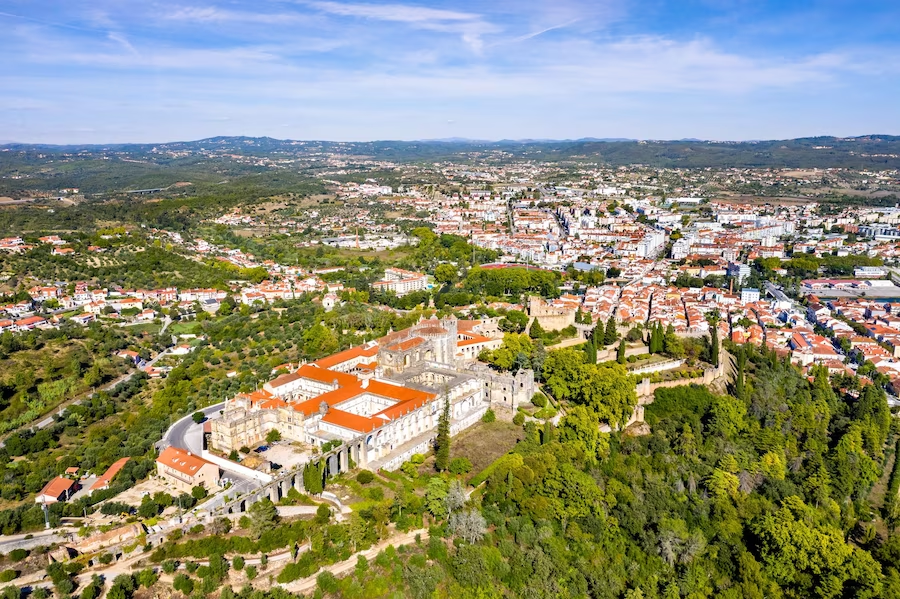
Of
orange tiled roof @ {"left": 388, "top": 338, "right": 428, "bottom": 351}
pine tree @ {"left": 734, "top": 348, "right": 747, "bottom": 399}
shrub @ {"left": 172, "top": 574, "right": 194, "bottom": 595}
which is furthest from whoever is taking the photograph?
pine tree @ {"left": 734, "top": 348, "right": 747, "bottom": 399}

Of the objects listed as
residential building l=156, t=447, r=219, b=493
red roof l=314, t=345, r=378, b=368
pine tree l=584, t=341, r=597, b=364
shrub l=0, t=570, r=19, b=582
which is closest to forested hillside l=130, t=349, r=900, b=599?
residential building l=156, t=447, r=219, b=493

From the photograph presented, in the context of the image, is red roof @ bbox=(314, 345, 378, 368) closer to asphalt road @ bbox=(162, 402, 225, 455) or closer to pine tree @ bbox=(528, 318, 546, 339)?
asphalt road @ bbox=(162, 402, 225, 455)

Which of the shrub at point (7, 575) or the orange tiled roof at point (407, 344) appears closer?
the shrub at point (7, 575)

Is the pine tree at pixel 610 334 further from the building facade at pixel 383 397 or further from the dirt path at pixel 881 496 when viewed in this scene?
the dirt path at pixel 881 496

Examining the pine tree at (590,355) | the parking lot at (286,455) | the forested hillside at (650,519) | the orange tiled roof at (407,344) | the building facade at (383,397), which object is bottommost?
the forested hillside at (650,519)

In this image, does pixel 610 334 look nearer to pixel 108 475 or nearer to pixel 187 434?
pixel 187 434

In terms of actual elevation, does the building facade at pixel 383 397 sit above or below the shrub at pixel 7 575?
above

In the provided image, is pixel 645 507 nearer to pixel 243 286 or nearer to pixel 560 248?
pixel 243 286

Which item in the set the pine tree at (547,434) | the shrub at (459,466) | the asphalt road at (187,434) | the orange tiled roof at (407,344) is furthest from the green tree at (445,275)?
the shrub at (459,466)
